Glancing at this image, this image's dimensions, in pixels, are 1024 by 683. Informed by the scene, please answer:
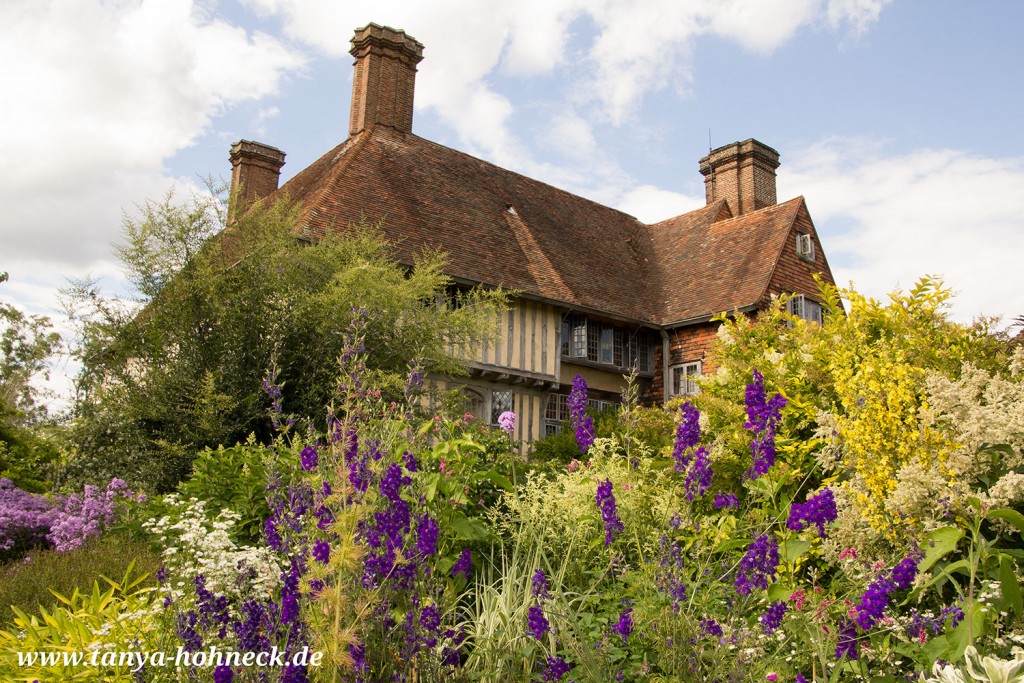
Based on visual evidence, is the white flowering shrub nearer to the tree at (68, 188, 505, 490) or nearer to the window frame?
the tree at (68, 188, 505, 490)

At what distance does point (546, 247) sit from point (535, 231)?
23.7 inches

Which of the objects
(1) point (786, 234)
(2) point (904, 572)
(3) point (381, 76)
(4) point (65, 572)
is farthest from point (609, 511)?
(1) point (786, 234)

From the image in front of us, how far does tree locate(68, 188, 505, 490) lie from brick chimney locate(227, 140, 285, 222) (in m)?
12.0

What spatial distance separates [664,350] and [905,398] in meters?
15.4

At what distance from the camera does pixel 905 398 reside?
406 centimetres

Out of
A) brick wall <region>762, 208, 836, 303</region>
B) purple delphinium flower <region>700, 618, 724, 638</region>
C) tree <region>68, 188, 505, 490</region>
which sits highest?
brick wall <region>762, 208, 836, 303</region>

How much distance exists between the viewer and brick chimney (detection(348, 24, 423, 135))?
1847 cm

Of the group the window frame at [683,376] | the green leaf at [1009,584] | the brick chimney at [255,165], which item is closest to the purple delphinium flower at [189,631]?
the green leaf at [1009,584]

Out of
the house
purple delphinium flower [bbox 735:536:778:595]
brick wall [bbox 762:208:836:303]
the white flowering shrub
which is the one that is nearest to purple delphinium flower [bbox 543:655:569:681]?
purple delphinium flower [bbox 735:536:778:595]

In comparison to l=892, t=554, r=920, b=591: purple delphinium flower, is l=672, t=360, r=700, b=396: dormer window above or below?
above

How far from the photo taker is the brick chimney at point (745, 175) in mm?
22766

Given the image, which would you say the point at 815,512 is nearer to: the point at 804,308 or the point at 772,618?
the point at 772,618

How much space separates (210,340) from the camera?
8633 millimetres

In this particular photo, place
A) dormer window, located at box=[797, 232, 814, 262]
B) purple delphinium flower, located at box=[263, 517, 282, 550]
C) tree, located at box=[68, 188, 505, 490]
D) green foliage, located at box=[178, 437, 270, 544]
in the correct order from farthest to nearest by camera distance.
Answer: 1. dormer window, located at box=[797, 232, 814, 262]
2. tree, located at box=[68, 188, 505, 490]
3. green foliage, located at box=[178, 437, 270, 544]
4. purple delphinium flower, located at box=[263, 517, 282, 550]
